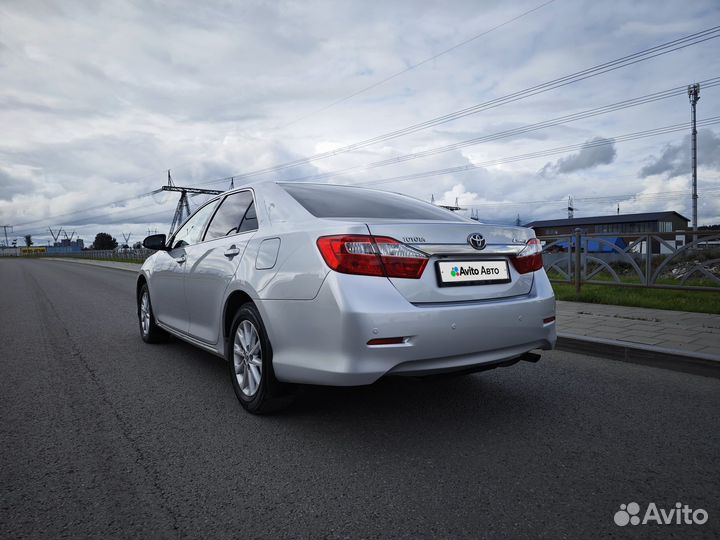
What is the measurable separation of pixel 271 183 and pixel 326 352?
154 centimetres

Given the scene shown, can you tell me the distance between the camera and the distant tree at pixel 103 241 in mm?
157125

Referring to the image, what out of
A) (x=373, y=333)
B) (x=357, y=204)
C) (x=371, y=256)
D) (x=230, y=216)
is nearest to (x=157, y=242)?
(x=230, y=216)

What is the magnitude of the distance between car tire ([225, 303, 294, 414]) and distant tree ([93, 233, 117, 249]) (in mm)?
169902

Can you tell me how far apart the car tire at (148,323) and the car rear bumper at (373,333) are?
3.18 m

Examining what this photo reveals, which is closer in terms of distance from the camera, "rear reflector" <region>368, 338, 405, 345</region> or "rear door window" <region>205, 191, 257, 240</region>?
"rear reflector" <region>368, 338, 405, 345</region>

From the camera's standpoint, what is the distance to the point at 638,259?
27.9ft

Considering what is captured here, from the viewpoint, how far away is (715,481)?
2.39 meters

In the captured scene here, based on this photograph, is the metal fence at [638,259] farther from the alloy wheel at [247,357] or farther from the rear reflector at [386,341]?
the alloy wheel at [247,357]

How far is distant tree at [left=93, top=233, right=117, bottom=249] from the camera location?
15712 cm

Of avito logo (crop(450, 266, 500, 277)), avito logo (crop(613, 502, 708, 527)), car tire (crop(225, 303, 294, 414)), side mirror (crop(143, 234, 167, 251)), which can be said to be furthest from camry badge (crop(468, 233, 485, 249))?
side mirror (crop(143, 234, 167, 251))

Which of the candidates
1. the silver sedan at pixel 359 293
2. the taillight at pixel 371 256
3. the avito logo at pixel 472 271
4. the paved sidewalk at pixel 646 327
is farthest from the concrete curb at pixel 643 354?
the taillight at pixel 371 256

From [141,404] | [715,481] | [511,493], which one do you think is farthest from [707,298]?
[141,404]

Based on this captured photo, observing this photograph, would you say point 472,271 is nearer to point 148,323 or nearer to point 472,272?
point 472,272

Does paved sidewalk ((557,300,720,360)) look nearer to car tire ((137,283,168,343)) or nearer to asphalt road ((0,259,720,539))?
asphalt road ((0,259,720,539))
